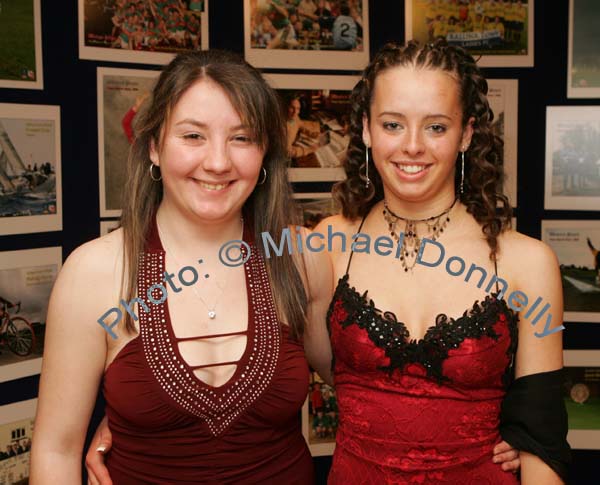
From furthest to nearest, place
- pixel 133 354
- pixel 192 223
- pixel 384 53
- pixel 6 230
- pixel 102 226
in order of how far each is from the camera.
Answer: pixel 102 226
pixel 6 230
pixel 384 53
pixel 192 223
pixel 133 354

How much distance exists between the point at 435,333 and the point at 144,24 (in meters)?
1.92

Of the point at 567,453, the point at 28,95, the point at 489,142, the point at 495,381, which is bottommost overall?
the point at 567,453

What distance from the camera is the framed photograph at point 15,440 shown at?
2.94 meters

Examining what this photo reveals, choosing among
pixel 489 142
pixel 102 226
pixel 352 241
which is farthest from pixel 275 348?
pixel 102 226

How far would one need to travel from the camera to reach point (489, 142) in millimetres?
2180

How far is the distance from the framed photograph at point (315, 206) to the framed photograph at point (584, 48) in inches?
48.0

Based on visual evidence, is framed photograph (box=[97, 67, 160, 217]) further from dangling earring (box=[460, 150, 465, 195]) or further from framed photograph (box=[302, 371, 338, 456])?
dangling earring (box=[460, 150, 465, 195])

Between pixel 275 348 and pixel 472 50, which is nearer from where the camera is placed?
pixel 275 348

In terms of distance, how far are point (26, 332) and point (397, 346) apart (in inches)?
64.9

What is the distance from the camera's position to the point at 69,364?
190cm

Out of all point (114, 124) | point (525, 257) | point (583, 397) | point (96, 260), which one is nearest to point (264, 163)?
point (96, 260)

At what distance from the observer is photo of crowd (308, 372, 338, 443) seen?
3.56 metres

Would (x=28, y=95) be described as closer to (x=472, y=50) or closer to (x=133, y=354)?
(x=133, y=354)

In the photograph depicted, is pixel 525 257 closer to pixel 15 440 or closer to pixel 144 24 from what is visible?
pixel 144 24
